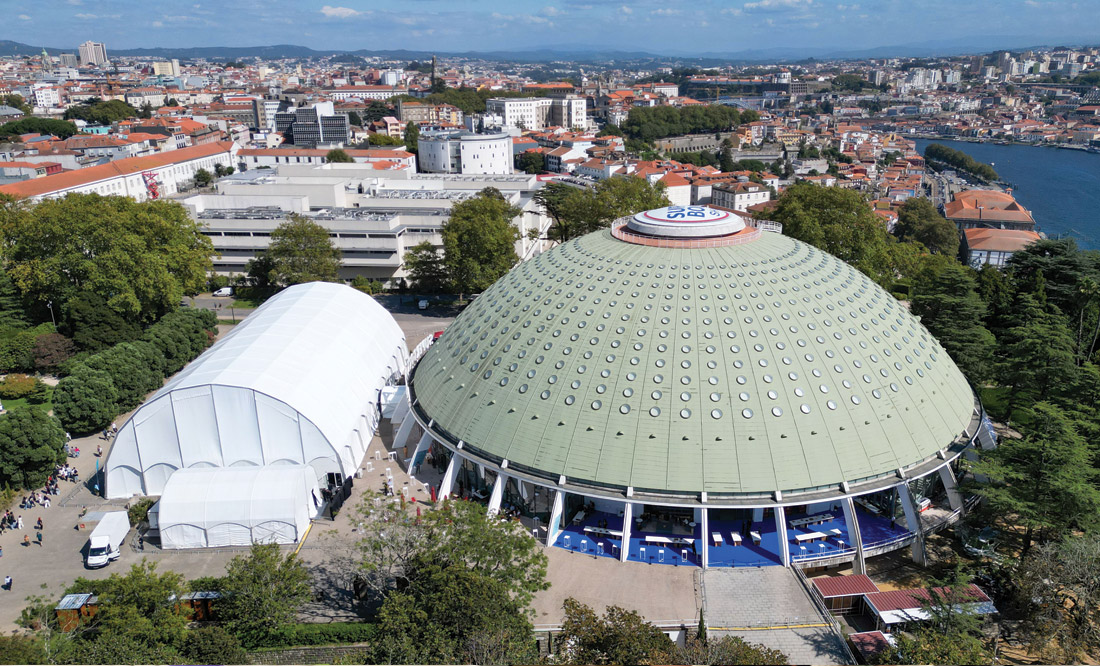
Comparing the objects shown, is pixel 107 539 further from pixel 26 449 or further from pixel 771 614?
pixel 771 614

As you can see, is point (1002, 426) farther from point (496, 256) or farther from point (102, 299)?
point (102, 299)

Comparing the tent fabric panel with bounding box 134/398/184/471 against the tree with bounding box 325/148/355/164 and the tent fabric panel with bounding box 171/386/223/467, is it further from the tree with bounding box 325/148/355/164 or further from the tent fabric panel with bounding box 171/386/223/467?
the tree with bounding box 325/148/355/164

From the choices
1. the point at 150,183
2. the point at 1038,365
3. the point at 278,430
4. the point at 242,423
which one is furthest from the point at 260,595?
the point at 150,183

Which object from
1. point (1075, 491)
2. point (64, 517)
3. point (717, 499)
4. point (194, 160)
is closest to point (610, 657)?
point (717, 499)

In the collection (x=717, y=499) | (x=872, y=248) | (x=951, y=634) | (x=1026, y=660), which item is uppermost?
(x=872, y=248)

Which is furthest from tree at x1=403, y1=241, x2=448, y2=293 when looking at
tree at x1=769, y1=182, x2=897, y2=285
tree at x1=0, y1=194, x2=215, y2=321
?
tree at x1=769, y1=182, x2=897, y2=285

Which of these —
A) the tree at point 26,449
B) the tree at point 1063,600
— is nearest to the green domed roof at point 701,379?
the tree at point 1063,600
